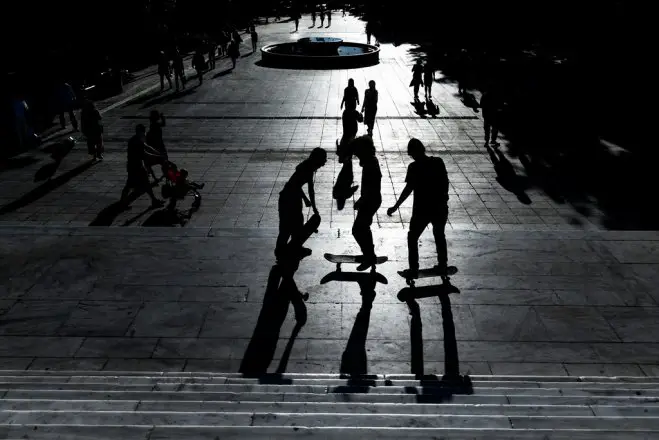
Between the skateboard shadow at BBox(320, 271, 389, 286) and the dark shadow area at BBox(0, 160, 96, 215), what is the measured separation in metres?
6.86

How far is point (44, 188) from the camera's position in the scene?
12461mm

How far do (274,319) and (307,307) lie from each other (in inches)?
19.2

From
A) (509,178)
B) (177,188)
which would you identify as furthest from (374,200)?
(509,178)

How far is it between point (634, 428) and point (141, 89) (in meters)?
24.0

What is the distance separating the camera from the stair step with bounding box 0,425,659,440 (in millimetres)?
3990

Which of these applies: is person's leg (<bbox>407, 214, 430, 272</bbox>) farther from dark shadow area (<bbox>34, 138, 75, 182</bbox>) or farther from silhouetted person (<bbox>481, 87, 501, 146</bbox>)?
dark shadow area (<bbox>34, 138, 75, 182</bbox>)

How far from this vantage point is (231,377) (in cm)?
580

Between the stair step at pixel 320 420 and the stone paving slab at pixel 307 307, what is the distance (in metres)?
1.59

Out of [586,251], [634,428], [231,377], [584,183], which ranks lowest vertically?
[584,183]

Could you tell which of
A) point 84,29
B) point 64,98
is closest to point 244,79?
point 84,29

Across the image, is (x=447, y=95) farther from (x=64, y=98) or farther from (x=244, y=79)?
(x=64, y=98)

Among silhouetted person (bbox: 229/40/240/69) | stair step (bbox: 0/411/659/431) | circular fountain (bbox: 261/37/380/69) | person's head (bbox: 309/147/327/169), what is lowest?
circular fountain (bbox: 261/37/380/69)

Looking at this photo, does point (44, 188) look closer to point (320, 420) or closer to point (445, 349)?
point (445, 349)

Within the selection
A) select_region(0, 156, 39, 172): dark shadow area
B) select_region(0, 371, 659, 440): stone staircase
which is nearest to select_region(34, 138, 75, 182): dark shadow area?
select_region(0, 156, 39, 172): dark shadow area
